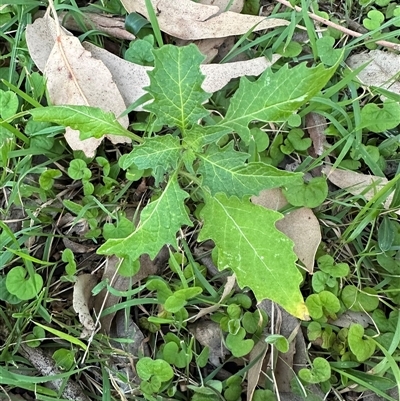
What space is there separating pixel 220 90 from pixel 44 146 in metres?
0.69

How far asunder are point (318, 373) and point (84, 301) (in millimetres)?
829

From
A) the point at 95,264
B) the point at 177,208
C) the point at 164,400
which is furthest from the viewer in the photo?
the point at 95,264

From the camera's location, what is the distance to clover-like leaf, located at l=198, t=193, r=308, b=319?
5.13 ft

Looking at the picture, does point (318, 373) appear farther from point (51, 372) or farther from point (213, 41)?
point (213, 41)

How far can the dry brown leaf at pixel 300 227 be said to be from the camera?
6.16 feet

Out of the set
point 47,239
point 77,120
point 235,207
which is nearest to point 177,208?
point 235,207

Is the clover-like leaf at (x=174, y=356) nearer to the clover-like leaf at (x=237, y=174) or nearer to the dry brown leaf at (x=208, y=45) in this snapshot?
the clover-like leaf at (x=237, y=174)

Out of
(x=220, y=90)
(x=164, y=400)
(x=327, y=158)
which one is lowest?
(x=164, y=400)

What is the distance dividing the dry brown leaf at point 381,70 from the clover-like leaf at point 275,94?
2.12 ft

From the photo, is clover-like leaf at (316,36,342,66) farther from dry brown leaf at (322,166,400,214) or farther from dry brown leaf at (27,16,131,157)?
dry brown leaf at (27,16,131,157)

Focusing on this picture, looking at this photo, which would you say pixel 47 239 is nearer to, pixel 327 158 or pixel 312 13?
pixel 327 158

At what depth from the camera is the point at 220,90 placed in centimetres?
201

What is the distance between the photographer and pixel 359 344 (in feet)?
5.86

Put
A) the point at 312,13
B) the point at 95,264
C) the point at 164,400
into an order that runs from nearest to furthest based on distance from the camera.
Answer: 1. the point at 164,400
2. the point at 95,264
3. the point at 312,13
